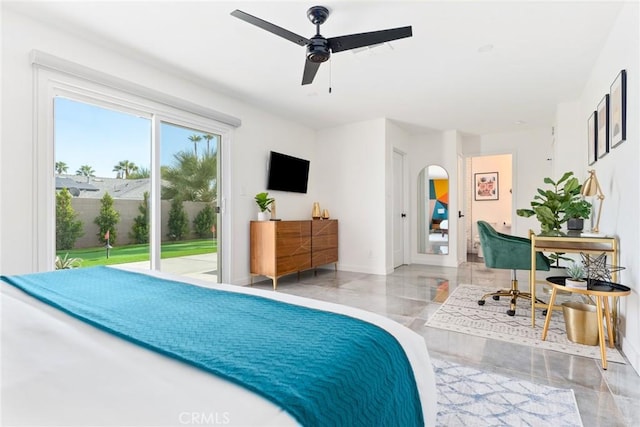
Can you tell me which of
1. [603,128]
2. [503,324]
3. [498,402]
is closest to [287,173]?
[503,324]

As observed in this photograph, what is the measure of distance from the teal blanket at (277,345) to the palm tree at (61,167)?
1.78m

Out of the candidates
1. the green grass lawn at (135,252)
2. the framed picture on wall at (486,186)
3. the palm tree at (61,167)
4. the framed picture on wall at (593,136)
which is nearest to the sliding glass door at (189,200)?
the green grass lawn at (135,252)

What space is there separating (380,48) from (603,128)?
2091 millimetres

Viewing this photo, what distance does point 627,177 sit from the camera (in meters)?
2.17

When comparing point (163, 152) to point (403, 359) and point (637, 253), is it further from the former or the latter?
point (637, 253)

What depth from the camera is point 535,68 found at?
331 centimetres

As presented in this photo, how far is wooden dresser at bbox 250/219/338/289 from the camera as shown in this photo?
167 inches

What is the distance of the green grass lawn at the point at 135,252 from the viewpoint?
2930 mm

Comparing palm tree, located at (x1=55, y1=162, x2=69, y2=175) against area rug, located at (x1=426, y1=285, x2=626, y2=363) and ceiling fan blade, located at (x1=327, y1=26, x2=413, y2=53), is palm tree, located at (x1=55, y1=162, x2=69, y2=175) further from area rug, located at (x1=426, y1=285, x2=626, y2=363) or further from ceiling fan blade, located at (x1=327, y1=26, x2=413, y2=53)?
area rug, located at (x1=426, y1=285, x2=626, y2=363)

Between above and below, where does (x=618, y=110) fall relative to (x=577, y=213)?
above

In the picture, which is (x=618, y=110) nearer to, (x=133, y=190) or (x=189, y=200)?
(x=189, y=200)

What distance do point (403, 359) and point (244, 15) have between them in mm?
2175

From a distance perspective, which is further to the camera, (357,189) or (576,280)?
(357,189)

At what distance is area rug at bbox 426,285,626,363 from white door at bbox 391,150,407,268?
2206 millimetres
